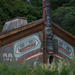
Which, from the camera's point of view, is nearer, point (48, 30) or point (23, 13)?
point (48, 30)

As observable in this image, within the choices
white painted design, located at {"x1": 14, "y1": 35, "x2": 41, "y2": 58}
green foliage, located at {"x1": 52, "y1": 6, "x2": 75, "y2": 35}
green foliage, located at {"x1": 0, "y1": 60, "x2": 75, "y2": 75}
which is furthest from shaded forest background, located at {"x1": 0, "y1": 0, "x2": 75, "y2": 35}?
green foliage, located at {"x1": 0, "y1": 60, "x2": 75, "y2": 75}

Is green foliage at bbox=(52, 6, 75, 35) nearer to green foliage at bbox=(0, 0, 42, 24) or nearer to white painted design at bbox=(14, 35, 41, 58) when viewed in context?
white painted design at bbox=(14, 35, 41, 58)

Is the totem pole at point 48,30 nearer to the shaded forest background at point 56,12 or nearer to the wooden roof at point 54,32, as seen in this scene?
the wooden roof at point 54,32

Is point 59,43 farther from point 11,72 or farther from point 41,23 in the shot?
point 11,72

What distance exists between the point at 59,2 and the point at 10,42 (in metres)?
10.4

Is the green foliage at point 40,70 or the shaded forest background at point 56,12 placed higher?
the green foliage at point 40,70

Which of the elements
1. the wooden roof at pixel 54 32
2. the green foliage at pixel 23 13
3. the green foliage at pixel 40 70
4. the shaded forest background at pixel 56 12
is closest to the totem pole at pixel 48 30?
the wooden roof at pixel 54 32

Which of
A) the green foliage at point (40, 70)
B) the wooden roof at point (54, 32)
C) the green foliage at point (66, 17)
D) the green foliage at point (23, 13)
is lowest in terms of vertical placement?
the green foliage at point (23, 13)

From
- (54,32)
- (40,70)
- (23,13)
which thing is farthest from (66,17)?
(40,70)

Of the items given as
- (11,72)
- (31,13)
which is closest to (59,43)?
(11,72)

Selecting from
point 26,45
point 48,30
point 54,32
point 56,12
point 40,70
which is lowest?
point 56,12

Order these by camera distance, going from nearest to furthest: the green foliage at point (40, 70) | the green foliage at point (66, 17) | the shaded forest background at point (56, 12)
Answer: the green foliage at point (40, 70)
the green foliage at point (66, 17)
the shaded forest background at point (56, 12)

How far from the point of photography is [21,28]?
7613mm

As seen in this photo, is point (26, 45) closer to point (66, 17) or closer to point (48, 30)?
point (48, 30)
